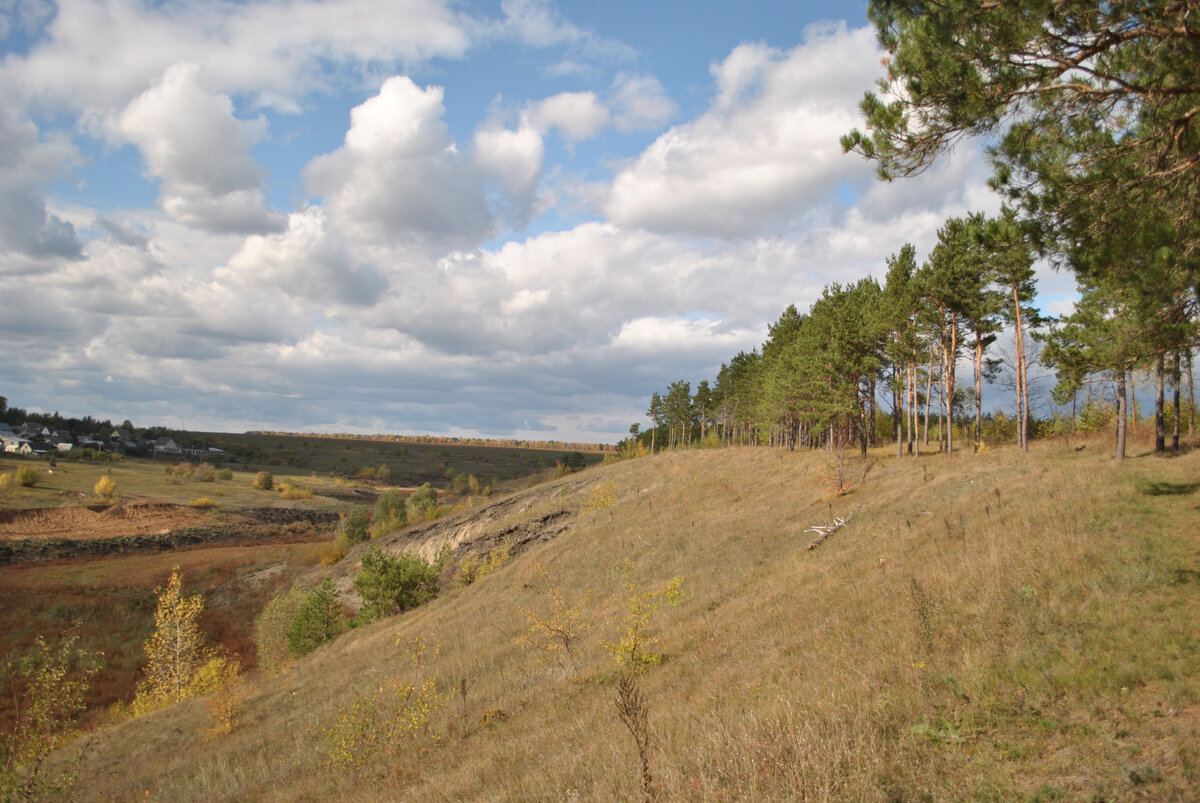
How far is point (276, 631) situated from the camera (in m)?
45.4

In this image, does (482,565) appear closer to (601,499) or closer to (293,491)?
(601,499)

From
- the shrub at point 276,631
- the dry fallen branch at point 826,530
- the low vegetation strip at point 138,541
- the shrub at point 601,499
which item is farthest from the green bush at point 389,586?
the low vegetation strip at point 138,541

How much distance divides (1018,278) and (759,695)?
32.5 meters

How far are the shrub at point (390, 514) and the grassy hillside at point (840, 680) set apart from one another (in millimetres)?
48301

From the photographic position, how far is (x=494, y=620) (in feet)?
82.2

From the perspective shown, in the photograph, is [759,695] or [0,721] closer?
[759,695]

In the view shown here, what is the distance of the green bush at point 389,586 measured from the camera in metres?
37.7

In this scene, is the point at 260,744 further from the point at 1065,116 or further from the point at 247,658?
the point at 247,658

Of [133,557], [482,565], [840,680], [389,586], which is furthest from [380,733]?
[133,557]

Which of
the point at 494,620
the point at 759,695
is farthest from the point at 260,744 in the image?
the point at 759,695

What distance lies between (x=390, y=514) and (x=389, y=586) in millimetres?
43552

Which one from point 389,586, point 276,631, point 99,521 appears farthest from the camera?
point 99,521

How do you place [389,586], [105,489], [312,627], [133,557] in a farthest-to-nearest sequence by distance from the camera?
[105,489] < [133,557] < [312,627] < [389,586]

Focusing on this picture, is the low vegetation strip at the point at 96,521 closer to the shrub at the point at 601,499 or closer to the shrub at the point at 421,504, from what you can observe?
the shrub at the point at 421,504
